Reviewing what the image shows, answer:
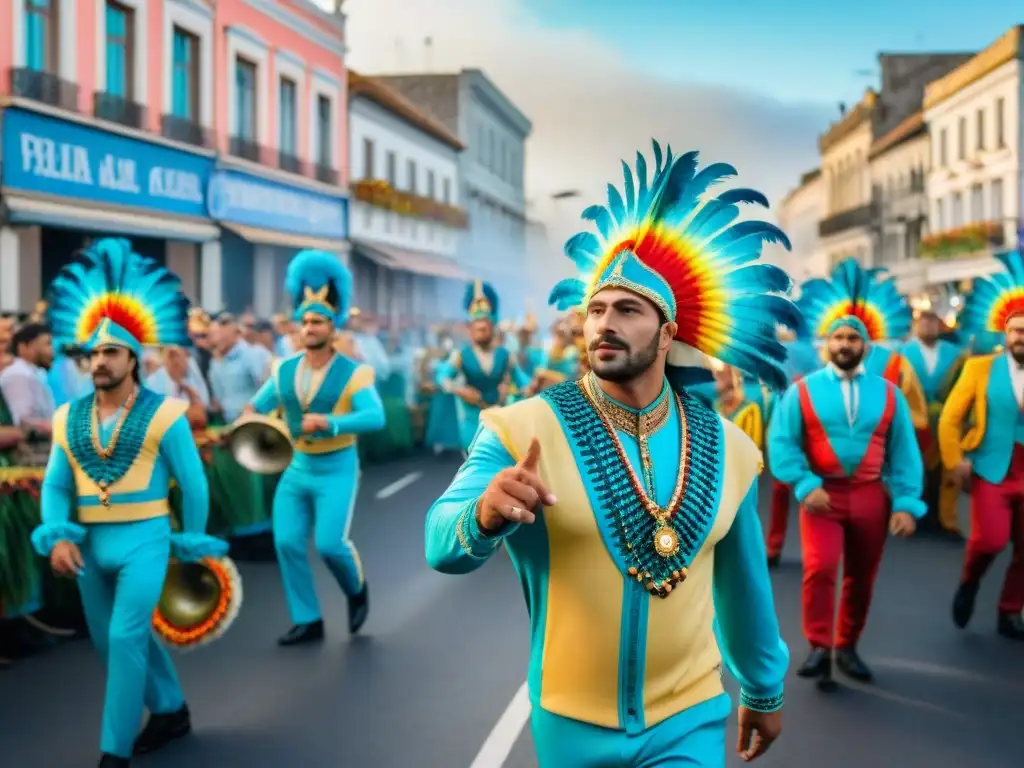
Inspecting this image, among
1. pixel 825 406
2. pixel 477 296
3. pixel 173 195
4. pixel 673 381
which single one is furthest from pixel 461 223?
pixel 673 381

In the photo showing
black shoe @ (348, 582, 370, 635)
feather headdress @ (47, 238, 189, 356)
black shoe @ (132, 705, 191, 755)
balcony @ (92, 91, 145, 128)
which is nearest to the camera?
black shoe @ (132, 705, 191, 755)

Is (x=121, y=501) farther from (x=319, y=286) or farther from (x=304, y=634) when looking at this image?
(x=319, y=286)

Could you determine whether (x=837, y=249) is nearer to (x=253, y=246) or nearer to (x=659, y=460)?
(x=253, y=246)

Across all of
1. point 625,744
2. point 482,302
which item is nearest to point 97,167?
point 482,302

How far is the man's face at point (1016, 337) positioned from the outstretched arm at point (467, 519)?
5.35 metres

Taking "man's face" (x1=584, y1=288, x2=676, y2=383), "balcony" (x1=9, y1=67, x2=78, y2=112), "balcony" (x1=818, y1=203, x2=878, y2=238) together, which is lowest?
"man's face" (x1=584, y1=288, x2=676, y2=383)

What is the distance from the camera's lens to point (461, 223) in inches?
1826

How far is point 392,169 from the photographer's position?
3931 cm

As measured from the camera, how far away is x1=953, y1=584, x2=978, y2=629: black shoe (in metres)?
8.03

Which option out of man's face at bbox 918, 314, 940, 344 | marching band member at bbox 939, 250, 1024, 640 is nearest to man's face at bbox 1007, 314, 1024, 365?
marching band member at bbox 939, 250, 1024, 640

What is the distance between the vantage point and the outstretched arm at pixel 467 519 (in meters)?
2.86

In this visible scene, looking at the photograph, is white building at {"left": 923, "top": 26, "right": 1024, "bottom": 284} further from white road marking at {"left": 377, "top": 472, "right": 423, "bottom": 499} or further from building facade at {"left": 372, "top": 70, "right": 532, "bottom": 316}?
white road marking at {"left": 377, "top": 472, "right": 423, "bottom": 499}

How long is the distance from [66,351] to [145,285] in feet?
1.52

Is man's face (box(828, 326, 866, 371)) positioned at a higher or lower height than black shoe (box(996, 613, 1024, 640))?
higher
